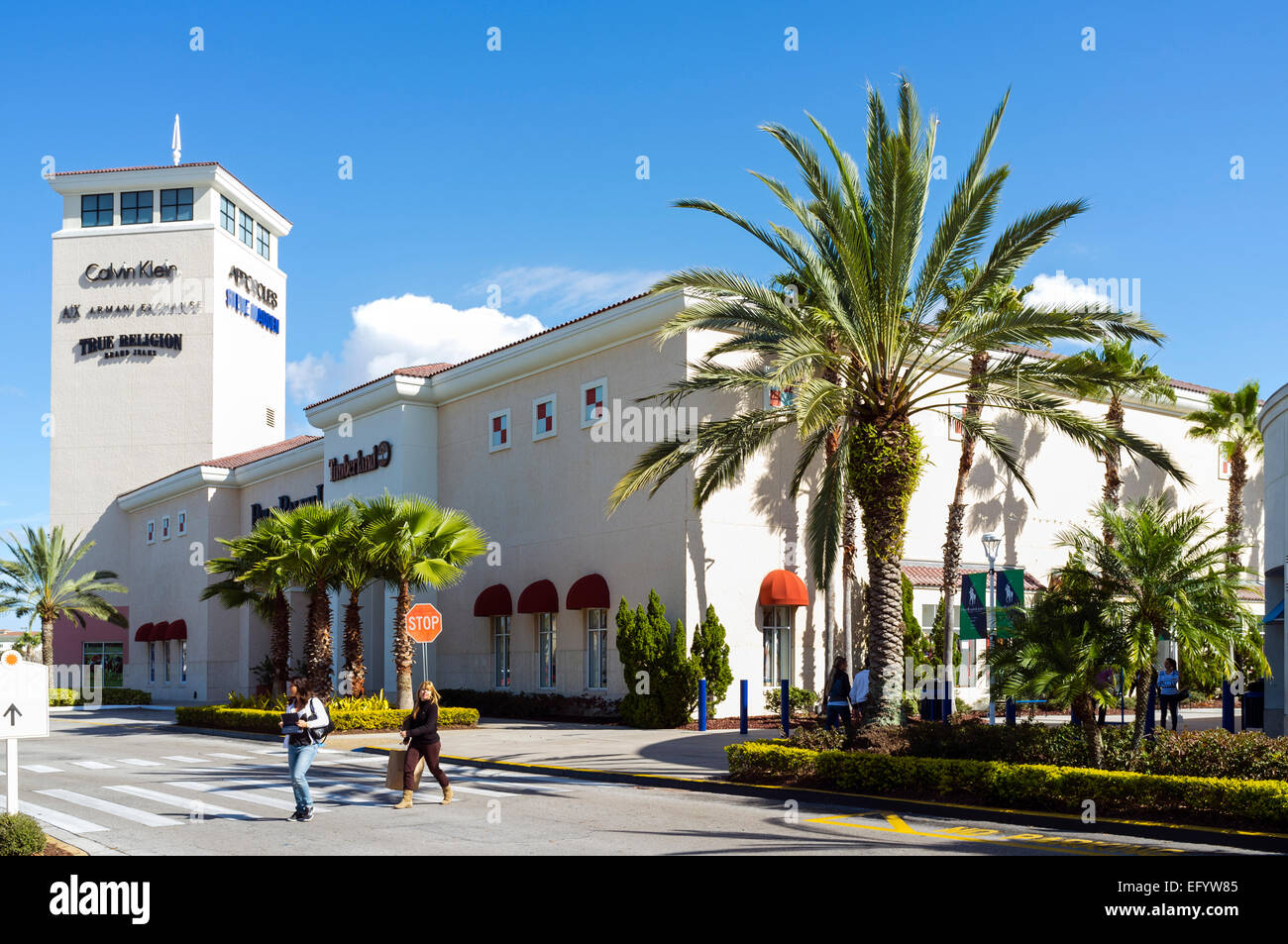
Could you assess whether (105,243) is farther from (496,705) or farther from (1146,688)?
(1146,688)

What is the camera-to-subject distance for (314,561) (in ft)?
90.5

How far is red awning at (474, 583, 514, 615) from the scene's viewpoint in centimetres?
3266

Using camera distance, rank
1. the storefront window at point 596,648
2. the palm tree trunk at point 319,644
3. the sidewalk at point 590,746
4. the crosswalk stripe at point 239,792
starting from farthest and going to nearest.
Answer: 1. the storefront window at point 596,648
2. the palm tree trunk at point 319,644
3. the sidewalk at point 590,746
4. the crosswalk stripe at point 239,792

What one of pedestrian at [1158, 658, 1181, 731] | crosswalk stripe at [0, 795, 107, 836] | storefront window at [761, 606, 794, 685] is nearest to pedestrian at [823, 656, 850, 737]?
pedestrian at [1158, 658, 1181, 731]

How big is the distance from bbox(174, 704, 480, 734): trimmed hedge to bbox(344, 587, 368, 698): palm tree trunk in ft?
3.11

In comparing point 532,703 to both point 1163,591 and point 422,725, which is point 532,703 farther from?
point 1163,591

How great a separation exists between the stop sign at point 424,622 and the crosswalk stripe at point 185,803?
919 cm

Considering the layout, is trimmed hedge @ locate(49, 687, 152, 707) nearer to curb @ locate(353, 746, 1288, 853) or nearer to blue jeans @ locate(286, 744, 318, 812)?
curb @ locate(353, 746, 1288, 853)

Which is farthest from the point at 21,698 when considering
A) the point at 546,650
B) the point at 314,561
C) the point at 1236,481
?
the point at 1236,481

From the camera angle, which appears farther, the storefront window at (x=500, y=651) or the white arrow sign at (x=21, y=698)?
the storefront window at (x=500, y=651)

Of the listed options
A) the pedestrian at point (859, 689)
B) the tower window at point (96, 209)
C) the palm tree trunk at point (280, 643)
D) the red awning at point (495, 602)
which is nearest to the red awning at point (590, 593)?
the red awning at point (495, 602)

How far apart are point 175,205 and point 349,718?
147 ft

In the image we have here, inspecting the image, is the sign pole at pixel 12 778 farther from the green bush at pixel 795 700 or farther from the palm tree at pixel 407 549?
the green bush at pixel 795 700

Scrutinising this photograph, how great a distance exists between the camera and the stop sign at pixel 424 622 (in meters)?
26.2
